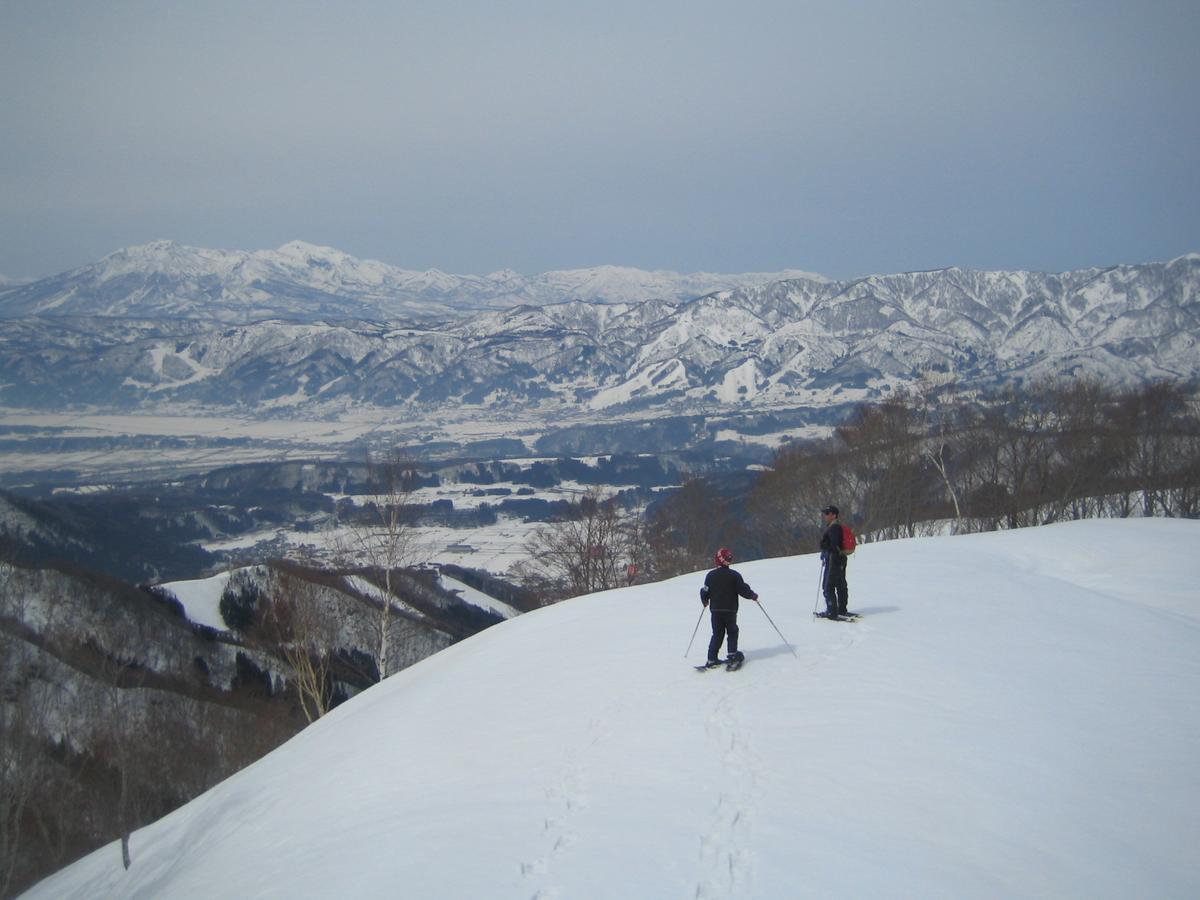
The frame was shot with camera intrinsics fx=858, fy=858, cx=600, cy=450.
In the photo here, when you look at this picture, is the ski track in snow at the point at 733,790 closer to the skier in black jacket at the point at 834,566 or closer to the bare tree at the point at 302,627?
the skier in black jacket at the point at 834,566

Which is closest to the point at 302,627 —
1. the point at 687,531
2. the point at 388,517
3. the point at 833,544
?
the point at 388,517

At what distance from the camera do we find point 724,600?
39.4ft

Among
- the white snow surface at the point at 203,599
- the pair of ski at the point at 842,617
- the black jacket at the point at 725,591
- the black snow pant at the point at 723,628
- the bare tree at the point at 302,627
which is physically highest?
the black jacket at the point at 725,591

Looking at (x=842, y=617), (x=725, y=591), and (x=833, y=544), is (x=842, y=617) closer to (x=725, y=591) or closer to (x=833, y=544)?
(x=833, y=544)

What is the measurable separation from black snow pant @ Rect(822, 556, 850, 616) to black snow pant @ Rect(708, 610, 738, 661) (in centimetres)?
285

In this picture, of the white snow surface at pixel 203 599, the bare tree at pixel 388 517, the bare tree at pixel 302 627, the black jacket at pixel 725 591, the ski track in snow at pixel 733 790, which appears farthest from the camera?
the white snow surface at pixel 203 599

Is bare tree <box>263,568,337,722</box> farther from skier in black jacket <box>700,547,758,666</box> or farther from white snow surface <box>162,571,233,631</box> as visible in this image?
skier in black jacket <box>700,547,758,666</box>

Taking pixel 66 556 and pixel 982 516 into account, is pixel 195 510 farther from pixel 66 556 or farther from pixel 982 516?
pixel 982 516

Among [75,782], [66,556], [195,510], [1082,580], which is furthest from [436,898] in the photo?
[195,510]

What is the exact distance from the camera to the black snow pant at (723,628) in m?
12.1

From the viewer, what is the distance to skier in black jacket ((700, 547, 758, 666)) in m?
12.0

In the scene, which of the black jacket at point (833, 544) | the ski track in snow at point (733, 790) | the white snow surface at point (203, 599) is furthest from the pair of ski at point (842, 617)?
the white snow surface at point (203, 599)

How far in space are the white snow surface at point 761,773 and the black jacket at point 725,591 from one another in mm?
991

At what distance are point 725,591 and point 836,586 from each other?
3.19 metres
